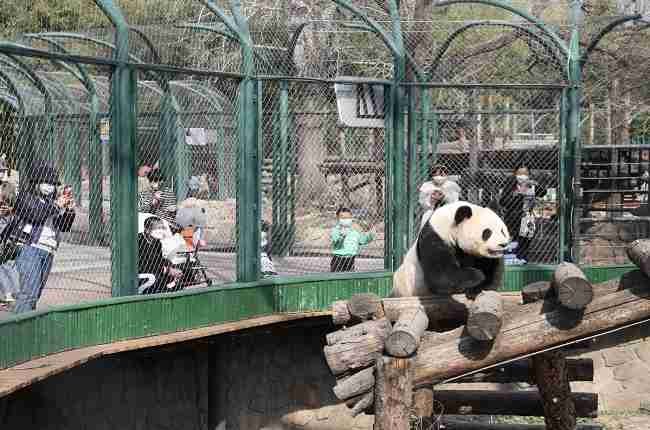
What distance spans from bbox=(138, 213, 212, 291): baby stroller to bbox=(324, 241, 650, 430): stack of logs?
242 centimetres

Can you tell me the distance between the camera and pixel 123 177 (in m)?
8.80

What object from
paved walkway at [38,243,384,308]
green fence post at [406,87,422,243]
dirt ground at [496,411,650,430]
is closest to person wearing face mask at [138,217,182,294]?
paved walkway at [38,243,384,308]

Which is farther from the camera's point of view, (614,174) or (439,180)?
(614,174)

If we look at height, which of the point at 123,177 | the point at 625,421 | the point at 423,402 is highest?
the point at 123,177

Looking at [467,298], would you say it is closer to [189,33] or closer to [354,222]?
[354,222]

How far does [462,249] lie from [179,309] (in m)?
2.95

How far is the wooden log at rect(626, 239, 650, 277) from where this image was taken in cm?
662

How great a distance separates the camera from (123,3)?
1144 centimetres

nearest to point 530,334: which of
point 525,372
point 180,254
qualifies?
point 525,372

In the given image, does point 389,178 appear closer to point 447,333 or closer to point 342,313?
point 342,313

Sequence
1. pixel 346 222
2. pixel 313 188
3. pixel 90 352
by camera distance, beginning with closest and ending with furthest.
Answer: pixel 90 352 → pixel 346 222 → pixel 313 188

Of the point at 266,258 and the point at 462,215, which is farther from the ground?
the point at 462,215

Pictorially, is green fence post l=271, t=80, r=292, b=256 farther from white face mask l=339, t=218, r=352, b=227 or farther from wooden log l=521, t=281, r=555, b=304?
wooden log l=521, t=281, r=555, b=304

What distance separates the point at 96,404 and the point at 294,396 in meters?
2.59
